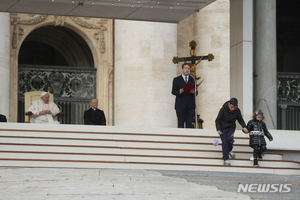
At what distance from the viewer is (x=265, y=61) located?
19188mm

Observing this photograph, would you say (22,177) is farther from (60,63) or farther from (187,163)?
(60,63)

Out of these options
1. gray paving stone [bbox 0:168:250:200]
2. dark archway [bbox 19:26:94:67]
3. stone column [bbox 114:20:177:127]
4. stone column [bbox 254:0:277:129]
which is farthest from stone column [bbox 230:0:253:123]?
dark archway [bbox 19:26:94:67]

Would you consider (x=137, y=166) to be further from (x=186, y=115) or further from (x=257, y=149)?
(x=257, y=149)

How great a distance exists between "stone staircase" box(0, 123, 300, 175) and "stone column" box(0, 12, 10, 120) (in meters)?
5.11

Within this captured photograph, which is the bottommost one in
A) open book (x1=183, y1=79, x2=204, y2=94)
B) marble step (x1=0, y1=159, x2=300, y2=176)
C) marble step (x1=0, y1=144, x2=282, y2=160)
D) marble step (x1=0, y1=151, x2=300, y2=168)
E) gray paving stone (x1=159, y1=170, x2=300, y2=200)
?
gray paving stone (x1=159, y1=170, x2=300, y2=200)

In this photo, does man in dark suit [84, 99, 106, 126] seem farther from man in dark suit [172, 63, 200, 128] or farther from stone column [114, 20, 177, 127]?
stone column [114, 20, 177, 127]

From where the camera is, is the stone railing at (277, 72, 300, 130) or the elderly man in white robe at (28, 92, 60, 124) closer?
the elderly man in white robe at (28, 92, 60, 124)

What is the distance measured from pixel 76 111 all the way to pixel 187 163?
8.82 metres

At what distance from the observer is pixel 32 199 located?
9.56 meters

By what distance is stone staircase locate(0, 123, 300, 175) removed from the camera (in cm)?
1420

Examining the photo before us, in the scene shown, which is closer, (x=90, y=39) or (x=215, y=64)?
(x=215, y=64)

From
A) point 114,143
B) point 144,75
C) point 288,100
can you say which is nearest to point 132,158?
point 114,143

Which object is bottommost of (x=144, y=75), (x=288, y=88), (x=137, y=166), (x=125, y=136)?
(x=137, y=166)

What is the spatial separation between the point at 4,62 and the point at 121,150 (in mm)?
6947
